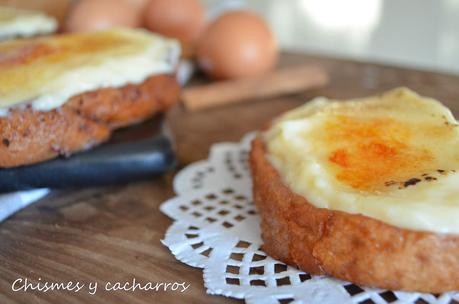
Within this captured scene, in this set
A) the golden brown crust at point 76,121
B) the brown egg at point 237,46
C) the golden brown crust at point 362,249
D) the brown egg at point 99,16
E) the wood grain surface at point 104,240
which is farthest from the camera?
the brown egg at point 99,16

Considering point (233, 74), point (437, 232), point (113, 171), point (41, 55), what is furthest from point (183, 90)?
point (437, 232)

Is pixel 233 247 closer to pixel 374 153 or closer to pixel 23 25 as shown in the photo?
pixel 374 153

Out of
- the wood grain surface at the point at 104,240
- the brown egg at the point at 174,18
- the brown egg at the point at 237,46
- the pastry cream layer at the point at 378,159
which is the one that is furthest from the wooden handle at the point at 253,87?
the pastry cream layer at the point at 378,159

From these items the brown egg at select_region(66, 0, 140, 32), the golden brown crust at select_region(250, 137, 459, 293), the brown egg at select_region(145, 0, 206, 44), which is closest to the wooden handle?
the brown egg at select_region(145, 0, 206, 44)

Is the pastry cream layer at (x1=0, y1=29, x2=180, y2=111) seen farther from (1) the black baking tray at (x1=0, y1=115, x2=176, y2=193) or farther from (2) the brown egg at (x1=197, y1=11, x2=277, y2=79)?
(2) the brown egg at (x1=197, y1=11, x2=277, y2=79)

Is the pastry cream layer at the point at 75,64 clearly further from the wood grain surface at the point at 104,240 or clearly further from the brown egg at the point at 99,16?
the brown egg at the point at 99,16

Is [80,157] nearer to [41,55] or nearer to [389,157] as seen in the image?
[41,55]

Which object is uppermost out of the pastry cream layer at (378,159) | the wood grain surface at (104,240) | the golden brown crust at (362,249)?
the pastry cream layer at (378,159)
